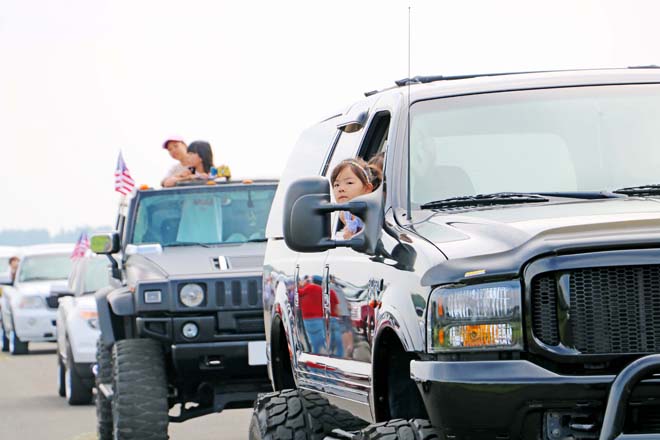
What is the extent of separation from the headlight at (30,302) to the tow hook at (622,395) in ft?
81.8

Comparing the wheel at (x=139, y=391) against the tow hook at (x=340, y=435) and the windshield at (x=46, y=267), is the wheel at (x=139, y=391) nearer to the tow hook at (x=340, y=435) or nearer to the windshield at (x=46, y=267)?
the tow hook at (x=340, y=435)

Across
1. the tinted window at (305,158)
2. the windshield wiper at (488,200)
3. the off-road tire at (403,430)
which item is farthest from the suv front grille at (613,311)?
the tinted window at (305,158)

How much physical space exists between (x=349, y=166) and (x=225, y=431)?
822cm

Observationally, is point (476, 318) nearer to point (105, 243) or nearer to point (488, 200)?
point (488, 200)

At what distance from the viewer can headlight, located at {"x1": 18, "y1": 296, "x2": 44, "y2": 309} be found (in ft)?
96.9

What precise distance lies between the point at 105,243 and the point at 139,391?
2140 mm

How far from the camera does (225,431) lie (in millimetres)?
15258

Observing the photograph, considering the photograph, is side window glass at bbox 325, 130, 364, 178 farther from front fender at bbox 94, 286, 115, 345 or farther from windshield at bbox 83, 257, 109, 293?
windshield at bbox 83, 257, 109, 293

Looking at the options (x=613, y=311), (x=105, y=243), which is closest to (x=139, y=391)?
(x=105, y=243)

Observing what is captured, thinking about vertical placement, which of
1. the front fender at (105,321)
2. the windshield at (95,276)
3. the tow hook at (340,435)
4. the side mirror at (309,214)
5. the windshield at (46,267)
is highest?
the side mirror at (309,214)

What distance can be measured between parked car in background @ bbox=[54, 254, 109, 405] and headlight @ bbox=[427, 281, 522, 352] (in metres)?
11.8

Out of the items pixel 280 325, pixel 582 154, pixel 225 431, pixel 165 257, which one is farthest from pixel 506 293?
pixel 225 431

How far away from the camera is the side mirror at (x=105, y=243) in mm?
13500

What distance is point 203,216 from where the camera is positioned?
13.5 meters
